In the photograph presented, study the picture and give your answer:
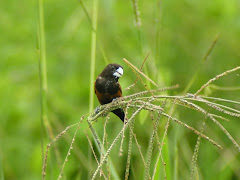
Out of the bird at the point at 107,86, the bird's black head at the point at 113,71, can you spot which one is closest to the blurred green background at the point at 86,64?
the bird at the point at 107,86

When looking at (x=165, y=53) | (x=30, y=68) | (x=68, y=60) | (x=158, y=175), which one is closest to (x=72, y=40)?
(x=68, y=60)

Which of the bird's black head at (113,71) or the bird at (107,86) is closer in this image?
the bird's black head at (113,71)

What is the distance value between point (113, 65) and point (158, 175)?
1.15 m

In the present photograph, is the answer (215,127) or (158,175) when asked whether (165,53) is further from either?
(158,175)

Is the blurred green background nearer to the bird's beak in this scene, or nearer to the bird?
the bird

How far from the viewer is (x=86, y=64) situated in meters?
4.46

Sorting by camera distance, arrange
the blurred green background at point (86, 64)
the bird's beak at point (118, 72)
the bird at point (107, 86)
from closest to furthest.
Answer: the bird's beak at point (118, 72)
the bird at point (107, 86)
the blurred green background at point (86, 64)

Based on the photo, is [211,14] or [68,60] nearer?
[68,60]

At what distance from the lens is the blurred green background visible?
3713 mm

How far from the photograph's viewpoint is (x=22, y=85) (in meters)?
4.06

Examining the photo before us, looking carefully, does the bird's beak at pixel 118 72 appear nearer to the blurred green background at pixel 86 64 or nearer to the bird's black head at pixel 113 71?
the bird's black head at pixel 113 71

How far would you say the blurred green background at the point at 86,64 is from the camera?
371 cm

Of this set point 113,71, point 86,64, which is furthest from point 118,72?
point 86,64

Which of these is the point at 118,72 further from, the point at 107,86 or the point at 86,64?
the point at 86,64
